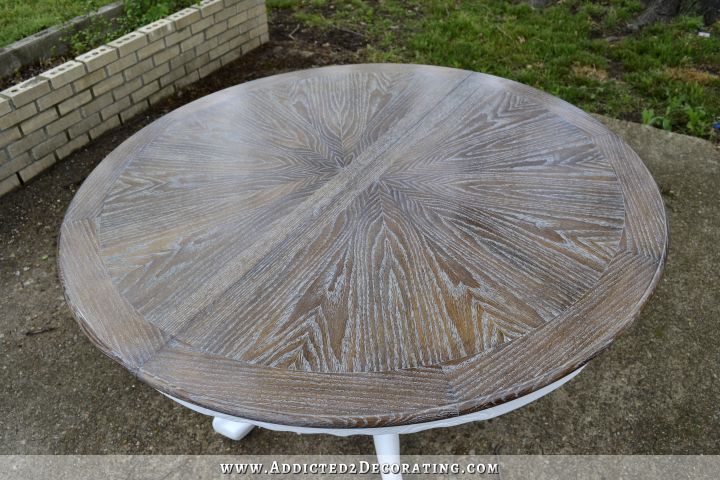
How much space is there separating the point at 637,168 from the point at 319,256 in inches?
36.1

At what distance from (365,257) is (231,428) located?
0.80 metres

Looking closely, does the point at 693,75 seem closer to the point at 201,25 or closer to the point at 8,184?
the point at 201,25

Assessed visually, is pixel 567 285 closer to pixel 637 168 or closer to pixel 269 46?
pixel 637 168

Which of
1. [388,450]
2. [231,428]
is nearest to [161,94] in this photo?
[231,428]

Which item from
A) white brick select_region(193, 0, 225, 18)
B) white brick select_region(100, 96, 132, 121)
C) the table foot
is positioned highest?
white brick select_region(193, 0, 225, 18)

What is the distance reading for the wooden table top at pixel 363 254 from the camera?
99cm

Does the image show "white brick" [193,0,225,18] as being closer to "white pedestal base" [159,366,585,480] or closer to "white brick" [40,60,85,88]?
"white brick" [40,60,85,88]

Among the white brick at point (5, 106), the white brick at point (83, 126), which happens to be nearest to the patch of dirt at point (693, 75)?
the white brick at point (83, 126)

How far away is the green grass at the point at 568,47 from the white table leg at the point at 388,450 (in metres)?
2.50

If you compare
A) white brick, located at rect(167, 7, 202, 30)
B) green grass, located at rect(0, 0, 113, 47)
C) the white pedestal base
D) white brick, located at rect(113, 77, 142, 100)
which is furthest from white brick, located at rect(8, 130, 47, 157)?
the white pedestal base

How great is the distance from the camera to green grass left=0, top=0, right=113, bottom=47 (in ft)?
11.6

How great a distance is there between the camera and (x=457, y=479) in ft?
5.30

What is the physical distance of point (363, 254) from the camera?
4.09ft

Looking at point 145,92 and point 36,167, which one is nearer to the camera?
point 36,167
